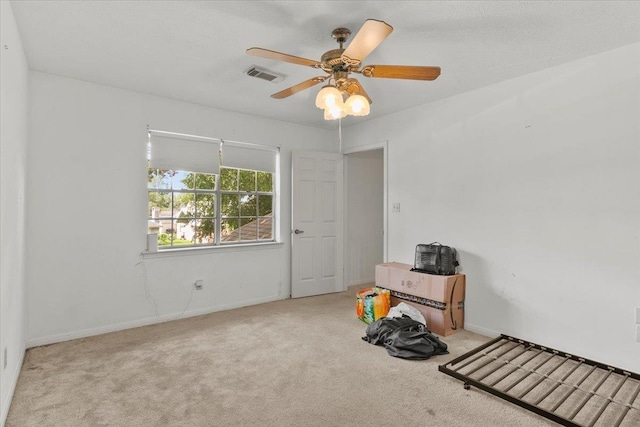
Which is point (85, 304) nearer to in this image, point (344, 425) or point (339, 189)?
point (344, 425)

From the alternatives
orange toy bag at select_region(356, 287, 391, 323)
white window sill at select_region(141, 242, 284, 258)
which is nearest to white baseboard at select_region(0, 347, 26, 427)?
white window sill at select_region(141, 242, 284, 258)

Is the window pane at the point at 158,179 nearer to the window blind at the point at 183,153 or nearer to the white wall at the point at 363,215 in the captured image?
the window blind at the point at 183,153

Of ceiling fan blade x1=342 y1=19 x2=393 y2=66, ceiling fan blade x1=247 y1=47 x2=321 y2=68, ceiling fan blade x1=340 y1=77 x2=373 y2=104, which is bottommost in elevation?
ceiling fan blade x1=340 y1=77 x2=373 y2=104

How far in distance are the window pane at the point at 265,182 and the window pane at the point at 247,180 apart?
0.09 m

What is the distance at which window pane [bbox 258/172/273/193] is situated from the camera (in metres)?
4.83

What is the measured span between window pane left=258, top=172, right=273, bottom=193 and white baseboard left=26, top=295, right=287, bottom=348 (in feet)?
4.94

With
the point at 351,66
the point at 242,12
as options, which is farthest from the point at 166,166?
the point at 351,66

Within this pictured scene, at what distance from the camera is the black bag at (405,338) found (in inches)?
114

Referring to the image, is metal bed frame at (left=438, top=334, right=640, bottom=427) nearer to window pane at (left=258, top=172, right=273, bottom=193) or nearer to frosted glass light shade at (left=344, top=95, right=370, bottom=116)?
frosted glass light shade at (left=344, top=95, right=370, bottom=116)

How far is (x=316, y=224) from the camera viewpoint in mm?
5070

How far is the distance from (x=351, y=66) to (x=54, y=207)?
3.04 meters

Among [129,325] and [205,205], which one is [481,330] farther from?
[129,325]

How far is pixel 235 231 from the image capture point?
4.61 meters

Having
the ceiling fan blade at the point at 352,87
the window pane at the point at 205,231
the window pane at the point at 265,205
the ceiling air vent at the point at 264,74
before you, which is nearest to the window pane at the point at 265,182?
the window pane at the point at 265,205
